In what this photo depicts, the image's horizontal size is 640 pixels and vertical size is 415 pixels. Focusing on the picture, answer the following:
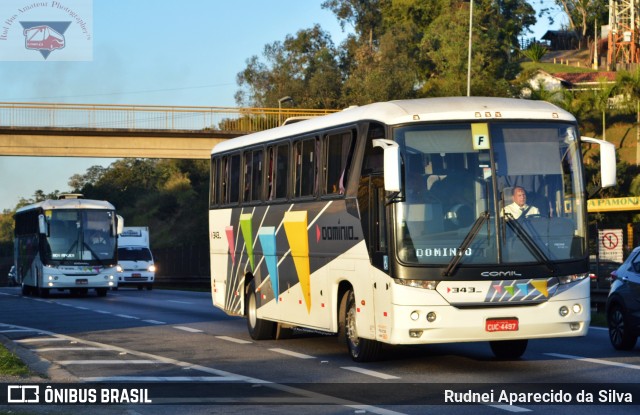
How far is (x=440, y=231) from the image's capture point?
14.9 meters

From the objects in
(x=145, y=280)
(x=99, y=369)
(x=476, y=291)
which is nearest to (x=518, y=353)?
(x=476, y=291)

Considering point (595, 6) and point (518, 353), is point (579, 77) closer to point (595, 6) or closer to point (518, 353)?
point (595, 6)

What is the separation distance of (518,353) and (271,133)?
19.6ft

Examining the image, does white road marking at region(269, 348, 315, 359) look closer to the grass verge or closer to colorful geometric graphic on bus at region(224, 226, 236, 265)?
colorful geometric graphic on bus at region(224, 226, 236, 265)

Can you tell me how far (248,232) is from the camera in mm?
21219

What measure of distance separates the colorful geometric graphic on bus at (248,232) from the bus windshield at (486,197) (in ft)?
20.8

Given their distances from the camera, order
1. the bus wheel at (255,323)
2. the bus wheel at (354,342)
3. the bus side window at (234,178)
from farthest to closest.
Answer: the bus side window at (234,178) < the bus wheel at (255,323) < the bus wheel at (354,342)

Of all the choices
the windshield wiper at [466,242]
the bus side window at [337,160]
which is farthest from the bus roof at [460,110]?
the windshield wiper at [466,242]

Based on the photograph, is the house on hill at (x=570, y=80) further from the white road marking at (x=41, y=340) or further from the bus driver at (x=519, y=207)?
the bus driver at (x=519, y=207)

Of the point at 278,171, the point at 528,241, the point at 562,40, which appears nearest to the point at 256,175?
the point at 278,171

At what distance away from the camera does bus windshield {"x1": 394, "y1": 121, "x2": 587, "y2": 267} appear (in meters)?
14.9

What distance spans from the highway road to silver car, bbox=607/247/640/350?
0.29 meters

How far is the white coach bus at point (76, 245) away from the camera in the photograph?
43.4 metres

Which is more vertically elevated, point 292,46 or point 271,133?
point 292,46
